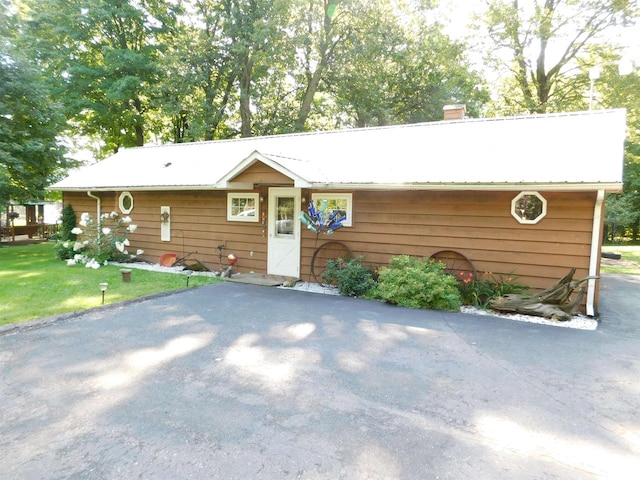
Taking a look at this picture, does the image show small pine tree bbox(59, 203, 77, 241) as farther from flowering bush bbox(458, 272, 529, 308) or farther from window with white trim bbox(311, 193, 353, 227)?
flowering bush bbox(458, 272, 529, 308)

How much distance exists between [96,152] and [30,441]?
2917cm

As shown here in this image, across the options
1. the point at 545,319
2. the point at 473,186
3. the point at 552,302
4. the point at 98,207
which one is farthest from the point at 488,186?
the point at 98,207

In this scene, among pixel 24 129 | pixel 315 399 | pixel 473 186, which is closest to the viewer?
pixel 315 399

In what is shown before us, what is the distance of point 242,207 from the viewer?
30.2 feet

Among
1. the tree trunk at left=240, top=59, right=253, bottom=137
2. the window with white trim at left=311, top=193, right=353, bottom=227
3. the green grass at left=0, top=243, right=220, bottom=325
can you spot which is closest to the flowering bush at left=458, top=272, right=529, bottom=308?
the window with white trim at left=311, top=193, right=353, bottom=227

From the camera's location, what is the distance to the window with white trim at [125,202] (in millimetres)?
11242

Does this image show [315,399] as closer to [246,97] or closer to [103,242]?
[103,242]

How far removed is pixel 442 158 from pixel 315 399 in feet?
19.0

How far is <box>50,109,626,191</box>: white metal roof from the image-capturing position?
19.8 feet

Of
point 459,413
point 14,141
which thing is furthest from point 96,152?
point 459,413

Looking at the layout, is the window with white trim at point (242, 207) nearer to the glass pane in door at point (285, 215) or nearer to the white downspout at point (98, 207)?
the glass pane in door at point (285, 215)

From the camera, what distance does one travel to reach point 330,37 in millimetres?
16875

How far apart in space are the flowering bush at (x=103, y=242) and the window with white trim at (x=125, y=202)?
9.0 inches

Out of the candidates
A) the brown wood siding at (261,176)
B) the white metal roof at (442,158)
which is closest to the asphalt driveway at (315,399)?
the white metal roof at (442,158)
